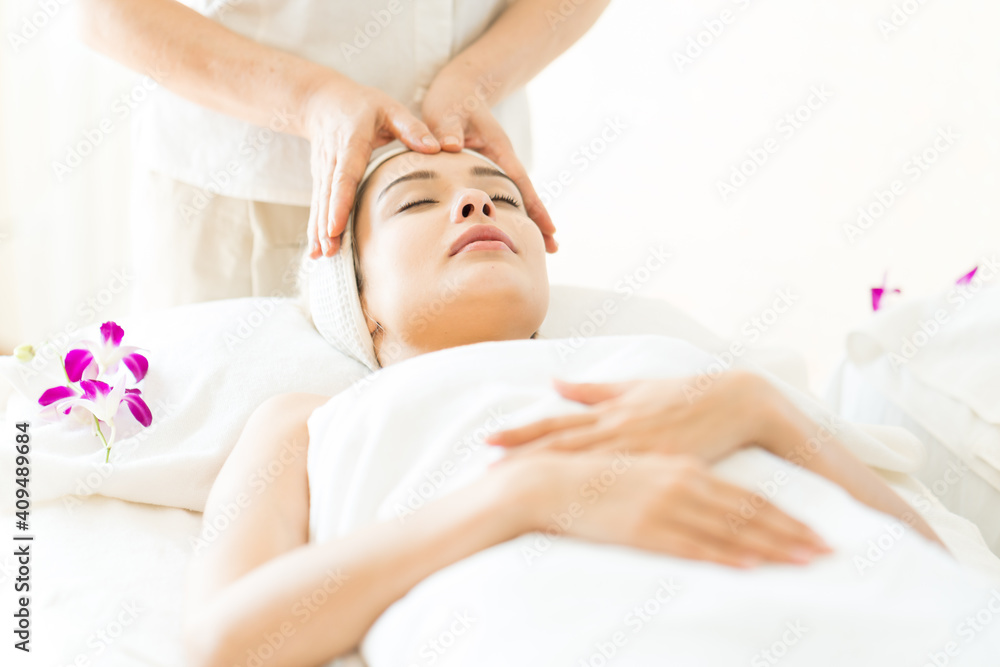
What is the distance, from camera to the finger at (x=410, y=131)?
1.61m

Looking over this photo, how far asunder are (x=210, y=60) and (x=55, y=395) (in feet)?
2.29

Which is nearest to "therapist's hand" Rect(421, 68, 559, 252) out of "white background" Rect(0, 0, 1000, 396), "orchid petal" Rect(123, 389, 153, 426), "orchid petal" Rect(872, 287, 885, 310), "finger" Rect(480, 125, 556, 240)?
"finger" Rect(480, 125, 556, 240)

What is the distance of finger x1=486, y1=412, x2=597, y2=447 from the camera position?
1117 mm

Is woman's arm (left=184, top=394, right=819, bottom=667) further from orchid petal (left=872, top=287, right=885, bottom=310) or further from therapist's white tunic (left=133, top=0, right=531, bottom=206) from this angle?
orchid petal (left=872, top=287, right=885, bottom=310)

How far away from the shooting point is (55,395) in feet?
5.01

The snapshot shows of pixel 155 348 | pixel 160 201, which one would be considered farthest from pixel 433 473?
pixel 160 201

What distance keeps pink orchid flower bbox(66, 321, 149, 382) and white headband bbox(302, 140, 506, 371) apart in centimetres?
33

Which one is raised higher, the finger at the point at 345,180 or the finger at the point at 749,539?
the finger at the point at 345,180

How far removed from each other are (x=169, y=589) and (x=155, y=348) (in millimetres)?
602

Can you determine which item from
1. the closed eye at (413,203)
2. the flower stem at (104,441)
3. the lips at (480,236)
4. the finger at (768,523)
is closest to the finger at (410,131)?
the closed eye at (413,203)

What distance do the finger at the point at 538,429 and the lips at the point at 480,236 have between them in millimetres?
416

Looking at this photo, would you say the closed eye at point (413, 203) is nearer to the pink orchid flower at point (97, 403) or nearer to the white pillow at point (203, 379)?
the white pillow at point (203, 379)

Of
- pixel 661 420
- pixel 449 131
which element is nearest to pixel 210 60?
pixel 449 131

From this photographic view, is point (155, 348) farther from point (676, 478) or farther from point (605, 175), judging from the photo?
point (605, 175)
